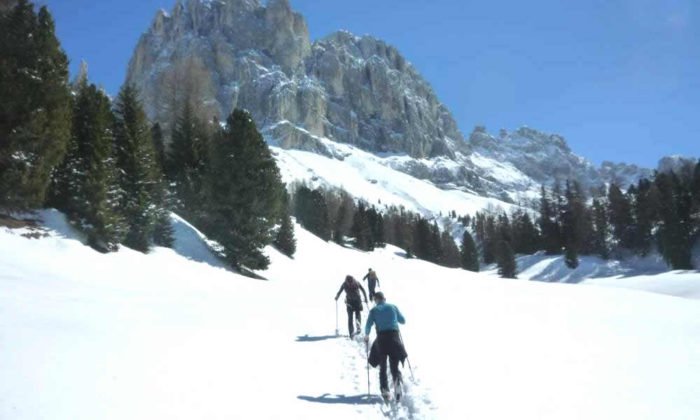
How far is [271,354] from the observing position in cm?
1080

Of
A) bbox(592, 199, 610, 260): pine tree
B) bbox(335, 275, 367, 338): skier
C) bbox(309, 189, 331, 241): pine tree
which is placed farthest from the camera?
bbox(592, 199, 610, 260): pine tree

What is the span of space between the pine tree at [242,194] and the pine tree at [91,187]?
28.1ft

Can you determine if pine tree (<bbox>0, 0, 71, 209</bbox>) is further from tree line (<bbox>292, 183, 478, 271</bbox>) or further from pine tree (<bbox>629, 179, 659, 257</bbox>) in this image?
pine tree (<bbox>629, 179, 659, 257</bbox>)

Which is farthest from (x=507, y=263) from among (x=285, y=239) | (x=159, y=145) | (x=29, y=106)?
(x=29, y=106)

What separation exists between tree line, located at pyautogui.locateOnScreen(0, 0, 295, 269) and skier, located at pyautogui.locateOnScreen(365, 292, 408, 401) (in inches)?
613

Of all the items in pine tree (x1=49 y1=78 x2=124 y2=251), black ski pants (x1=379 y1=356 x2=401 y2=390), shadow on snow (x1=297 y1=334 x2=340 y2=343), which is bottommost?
black ski pants (x1=379 y1=356 x2=401 y2=390)

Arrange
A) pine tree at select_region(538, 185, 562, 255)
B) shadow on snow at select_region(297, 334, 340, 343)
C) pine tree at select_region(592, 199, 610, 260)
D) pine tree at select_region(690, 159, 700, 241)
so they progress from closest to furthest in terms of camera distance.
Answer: shadow on snow at select_region(297, 334, 340, 343)
pine tree at select_region(690, 159, 700, 241)
pine tree at select_region(592, 199, 610, 260)
pine tree at select_region(538, 185, 562, 255)

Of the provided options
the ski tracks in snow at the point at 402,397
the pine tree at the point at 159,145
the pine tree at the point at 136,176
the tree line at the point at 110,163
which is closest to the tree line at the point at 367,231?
the pine tree at the point at 159,145

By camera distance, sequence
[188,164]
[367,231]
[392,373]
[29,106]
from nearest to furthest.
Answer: [392,373] → [29,106] → [188,164] → [367,231]

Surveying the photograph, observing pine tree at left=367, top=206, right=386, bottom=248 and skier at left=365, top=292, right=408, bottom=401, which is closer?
skier at left=365, top=292, right=408, bottom=401

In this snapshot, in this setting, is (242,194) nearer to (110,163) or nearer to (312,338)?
(110,163)

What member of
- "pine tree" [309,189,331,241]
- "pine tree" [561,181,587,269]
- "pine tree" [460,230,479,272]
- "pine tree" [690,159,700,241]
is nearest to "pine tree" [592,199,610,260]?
"pine tree" [561,181,587,269]

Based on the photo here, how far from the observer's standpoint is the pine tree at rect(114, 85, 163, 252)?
2405 centimetres

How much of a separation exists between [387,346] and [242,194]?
911 inches
